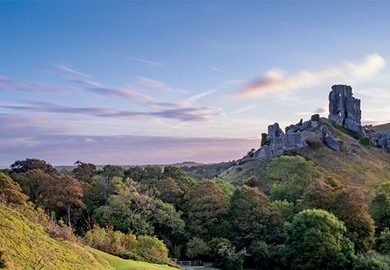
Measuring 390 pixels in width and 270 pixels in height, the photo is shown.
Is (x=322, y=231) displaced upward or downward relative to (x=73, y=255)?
downward

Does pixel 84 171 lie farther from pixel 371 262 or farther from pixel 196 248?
pixel 371 262

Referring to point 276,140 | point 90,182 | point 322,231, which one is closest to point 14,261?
point 322,231

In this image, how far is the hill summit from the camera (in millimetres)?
97575

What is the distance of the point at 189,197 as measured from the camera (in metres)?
51.6

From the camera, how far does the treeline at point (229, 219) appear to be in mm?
40594

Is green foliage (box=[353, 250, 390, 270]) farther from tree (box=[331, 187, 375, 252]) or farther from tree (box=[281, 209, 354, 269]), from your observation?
tree (box=[331, 187, 375, 252])

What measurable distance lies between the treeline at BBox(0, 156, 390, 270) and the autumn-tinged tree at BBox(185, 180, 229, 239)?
12 centimetres

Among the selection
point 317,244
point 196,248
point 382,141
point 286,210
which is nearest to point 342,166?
point 382,141

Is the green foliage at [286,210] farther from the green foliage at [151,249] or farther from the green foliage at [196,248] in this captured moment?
the green foliage at [151,249]

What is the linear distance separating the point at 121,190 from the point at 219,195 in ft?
40.3

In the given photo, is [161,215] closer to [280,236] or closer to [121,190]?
[121,190]

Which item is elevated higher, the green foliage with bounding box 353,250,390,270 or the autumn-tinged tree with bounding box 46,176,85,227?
the autumn-tinged tree with bounding box 46,176,85,227

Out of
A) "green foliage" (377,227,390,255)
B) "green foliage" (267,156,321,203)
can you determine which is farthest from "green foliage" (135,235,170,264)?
"green foliage" (267,156,321,203)

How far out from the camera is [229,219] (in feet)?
163
